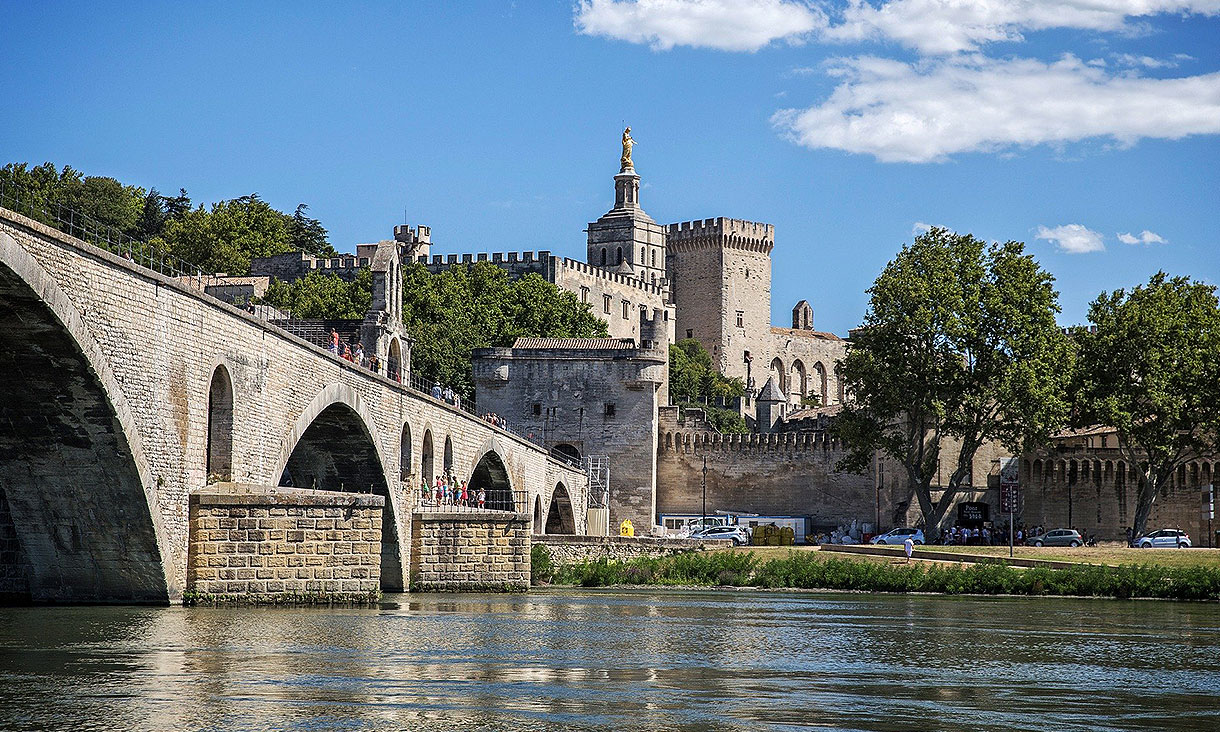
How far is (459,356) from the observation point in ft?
253

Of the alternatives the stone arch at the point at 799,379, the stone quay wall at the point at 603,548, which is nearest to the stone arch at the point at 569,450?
the stone quay wall at the point at 603,548

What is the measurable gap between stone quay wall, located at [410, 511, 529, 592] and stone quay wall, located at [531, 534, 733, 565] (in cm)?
1065

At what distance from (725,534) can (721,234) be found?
196 ft

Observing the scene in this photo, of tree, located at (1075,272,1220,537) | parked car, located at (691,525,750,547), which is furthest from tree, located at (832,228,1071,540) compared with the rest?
parked car, located at (691,525,750,547)

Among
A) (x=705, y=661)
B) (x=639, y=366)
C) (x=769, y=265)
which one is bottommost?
(x=705, y=661)

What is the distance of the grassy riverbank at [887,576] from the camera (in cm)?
4103

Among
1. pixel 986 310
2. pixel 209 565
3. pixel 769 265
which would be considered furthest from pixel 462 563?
pixel 769 265

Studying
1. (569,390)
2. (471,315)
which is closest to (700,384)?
(471,315)

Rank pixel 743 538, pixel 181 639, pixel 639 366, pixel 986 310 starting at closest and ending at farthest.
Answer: pixel 181 639
pixel 986 310
pixel 743 538
pixel 639 366

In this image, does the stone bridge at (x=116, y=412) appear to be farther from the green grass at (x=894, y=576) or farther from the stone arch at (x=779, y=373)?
the stone arch at (x=779, y=373)

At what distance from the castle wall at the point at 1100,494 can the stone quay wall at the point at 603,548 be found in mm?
21202

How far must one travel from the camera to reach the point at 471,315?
82.5 metres

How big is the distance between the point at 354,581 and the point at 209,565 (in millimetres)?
3012

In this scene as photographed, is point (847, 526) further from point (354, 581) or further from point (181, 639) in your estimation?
point (181, 639)
